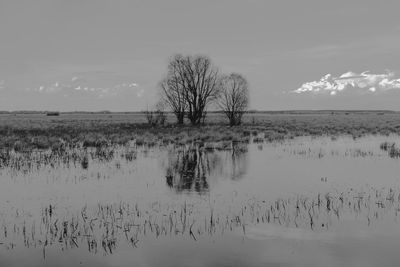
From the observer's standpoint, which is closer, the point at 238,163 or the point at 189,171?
the point at 189,171

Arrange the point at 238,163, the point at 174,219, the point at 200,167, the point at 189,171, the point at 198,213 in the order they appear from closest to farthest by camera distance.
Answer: the point at 174,219, the point at 198,213, the point at 189,171, the point at 200,167, the point at 238,163

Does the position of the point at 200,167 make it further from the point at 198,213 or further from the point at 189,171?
the point at 198,213

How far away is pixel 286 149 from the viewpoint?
24516mm

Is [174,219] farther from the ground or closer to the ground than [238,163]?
closer to the ground

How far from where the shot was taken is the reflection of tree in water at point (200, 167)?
14.1m

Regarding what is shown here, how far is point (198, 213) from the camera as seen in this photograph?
10008mm

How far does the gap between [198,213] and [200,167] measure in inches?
302

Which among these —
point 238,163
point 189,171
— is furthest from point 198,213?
point 238,163

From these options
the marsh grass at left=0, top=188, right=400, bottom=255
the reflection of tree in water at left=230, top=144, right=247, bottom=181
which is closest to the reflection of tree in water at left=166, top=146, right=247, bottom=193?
the reflection of tree in water at left=230, top=144, right=247, bottom=181

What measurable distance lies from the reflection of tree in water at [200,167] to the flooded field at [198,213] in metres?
0.07

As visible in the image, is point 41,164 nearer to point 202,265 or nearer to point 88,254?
point 88,254

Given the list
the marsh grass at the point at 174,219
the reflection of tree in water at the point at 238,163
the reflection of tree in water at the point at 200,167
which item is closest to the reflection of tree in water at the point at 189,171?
the reflection of tree in water at the point at 200,167

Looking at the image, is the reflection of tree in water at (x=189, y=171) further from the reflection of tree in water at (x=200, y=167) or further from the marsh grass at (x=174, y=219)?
the marsh grass at (x=174, y=219)

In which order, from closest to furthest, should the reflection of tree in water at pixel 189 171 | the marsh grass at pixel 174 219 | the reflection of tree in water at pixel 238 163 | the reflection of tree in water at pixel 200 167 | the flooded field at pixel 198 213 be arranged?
1. the flooded field at pixel 198 213
2. the marsh grass at pixel 174 219
3. the reflection of tree in water at pixel 189 171
4. the reflection of tree in water at pixel 200 167
5. the reflection of tree in water at pixel 238 163
